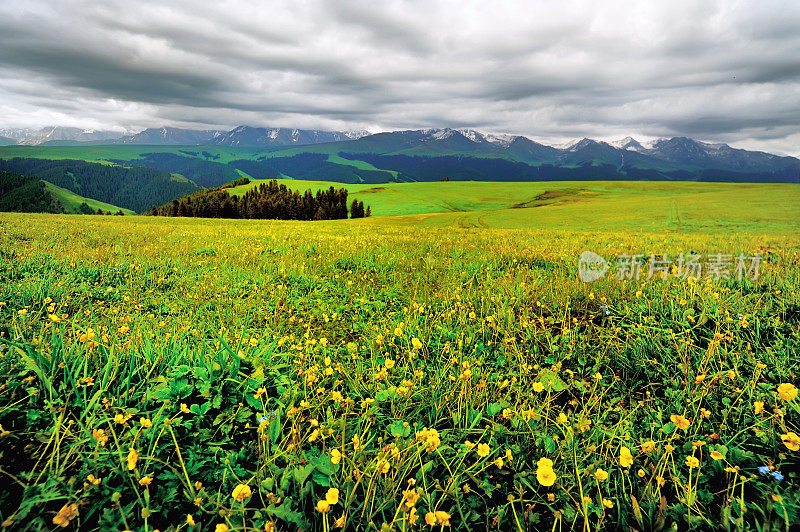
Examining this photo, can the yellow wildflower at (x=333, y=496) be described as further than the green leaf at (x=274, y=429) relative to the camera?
No

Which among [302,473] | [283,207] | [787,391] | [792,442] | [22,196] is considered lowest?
[22,196]

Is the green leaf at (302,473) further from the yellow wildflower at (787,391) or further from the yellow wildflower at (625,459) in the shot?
the yellow wildflower at (787,391)

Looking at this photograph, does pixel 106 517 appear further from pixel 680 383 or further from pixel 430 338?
pixel 680 383

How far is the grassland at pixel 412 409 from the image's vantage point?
6.56 feet

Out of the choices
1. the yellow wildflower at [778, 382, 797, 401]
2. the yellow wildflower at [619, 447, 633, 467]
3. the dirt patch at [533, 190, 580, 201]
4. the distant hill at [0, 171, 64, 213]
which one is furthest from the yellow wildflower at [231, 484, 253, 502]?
the distant hill at [0, 171, 64, 213]

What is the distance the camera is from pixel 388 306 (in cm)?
564

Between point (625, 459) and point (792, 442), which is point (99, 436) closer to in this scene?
point (625, 459)

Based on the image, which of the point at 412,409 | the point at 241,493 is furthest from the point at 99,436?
the point at 412,409

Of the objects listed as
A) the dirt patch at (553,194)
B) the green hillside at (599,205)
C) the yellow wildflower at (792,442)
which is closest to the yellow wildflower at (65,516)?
the yellow wildflower at (792,442)

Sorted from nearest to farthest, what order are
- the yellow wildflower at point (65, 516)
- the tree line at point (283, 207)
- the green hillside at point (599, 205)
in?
1. the yellow wildflower at point (65, 516)
2. the green hillside at point (599, 205)
3. the tree line at point (283, 207)

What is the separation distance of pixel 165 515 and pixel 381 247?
7.72 metres

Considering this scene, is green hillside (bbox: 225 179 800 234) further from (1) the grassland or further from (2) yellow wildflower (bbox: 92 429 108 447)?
(2) yellow wildflower (bbox: 92 429 108 447)

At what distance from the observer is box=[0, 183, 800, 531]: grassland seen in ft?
6.56

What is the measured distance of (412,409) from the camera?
2.99m
